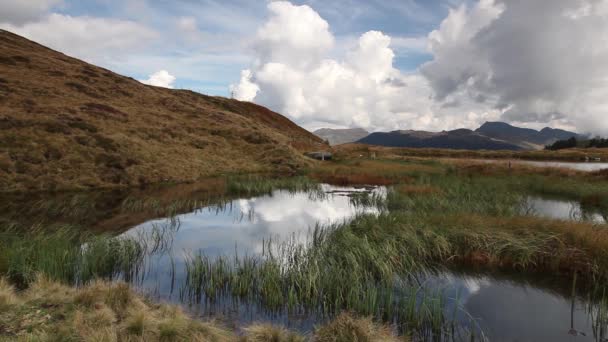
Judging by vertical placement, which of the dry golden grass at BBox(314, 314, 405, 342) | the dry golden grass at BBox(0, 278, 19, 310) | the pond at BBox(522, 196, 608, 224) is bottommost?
the dry golden grass at BBox(314, 314, 405, 342)

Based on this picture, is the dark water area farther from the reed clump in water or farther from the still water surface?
the reed clump in water

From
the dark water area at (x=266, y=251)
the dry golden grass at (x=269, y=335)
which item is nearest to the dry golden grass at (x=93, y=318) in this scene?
the dry golden grass at (x=269, y=335)

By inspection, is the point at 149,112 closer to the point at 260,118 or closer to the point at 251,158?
the point at 251,158

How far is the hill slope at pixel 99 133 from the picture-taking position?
29.9 m

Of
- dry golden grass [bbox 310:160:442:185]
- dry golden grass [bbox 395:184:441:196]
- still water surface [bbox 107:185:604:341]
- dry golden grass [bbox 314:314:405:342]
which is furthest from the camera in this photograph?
dry golden grass [bbox 310:160:442:185]

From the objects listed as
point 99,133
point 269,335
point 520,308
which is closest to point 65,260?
point 269,335

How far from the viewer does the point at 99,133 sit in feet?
126

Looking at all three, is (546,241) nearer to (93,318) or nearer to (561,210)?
(561,210)

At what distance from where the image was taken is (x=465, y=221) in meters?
13.6

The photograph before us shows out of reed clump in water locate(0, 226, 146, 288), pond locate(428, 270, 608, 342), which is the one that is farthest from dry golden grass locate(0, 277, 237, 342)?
pond locate(428, 270, 608, 342)

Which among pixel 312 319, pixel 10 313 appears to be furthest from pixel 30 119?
pixel 312 319

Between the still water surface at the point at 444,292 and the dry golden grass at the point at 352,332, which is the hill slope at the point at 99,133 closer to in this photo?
the still water surface at the point at 444,292

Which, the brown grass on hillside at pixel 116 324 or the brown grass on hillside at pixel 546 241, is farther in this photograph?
the brown grass on hillside at pixel 546 241

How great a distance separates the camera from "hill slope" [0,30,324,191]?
29875mm
